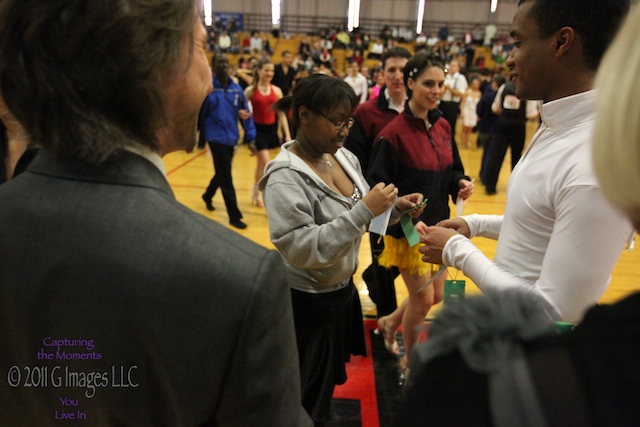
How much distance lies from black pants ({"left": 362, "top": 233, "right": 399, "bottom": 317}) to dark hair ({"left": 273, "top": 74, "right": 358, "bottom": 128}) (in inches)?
45.5

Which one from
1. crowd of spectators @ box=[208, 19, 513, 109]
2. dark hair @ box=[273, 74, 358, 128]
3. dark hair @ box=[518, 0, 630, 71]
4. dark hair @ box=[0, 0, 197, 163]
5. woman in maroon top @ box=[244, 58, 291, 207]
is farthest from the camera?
crowd of spectators @ box=[208, 19, 513, 109]

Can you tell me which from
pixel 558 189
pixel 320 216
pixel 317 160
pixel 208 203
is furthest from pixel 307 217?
pixel 208 203

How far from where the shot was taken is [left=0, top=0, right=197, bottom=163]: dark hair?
0.63 metres

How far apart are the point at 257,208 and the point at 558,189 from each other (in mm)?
4977

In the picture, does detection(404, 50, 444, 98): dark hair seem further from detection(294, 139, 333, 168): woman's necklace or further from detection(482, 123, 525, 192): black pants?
detection(482, 123, 525, 192): black pants

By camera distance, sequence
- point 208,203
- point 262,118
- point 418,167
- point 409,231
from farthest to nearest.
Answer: point 262,118 < point 208,203 < point 418,167 < point 409,231

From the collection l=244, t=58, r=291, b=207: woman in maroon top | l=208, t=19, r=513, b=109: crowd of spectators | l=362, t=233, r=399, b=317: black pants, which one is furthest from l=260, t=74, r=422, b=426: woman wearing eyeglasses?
l=208, t=19, r=513, b=109: crowd of spectators

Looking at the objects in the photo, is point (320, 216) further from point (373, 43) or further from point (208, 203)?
point (373, 43)

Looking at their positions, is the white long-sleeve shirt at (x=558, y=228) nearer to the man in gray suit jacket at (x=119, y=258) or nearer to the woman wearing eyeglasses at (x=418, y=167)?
the man in gray suit jacket at (x=119, y=258)

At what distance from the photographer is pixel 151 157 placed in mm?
725

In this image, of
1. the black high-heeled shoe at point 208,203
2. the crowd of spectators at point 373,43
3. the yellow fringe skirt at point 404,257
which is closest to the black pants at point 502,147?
the black high-heeled shoe at point 208,203

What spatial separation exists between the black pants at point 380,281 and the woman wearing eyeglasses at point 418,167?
0.83 feet

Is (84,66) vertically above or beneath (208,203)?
above

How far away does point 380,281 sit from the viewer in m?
3.06
